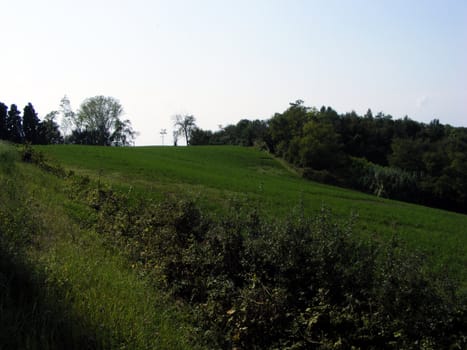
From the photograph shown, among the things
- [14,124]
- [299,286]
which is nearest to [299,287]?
[299,286]

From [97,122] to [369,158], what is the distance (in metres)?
55.4

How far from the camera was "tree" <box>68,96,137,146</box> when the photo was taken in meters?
91.9

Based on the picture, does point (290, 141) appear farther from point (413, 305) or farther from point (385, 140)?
point (413, 305)

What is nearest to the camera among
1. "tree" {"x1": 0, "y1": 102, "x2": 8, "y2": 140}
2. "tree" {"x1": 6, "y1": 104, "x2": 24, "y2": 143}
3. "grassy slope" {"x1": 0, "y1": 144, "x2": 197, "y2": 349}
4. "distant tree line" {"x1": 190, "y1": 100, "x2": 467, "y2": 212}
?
"grassy slope" {"x1": 0, "y1": 144, "x2": 197, "y2": 349}

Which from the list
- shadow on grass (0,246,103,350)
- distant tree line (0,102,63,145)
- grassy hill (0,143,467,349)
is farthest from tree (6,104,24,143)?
shadow on grass (0,246,103,350)

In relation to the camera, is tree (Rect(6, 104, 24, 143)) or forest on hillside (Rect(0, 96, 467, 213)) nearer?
forest on hillside (Rect(0, 96, 467, 213))

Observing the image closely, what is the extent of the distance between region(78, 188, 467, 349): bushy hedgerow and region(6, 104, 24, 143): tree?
64.1m

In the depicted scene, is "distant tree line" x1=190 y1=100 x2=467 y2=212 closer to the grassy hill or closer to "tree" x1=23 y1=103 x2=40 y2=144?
"tree" x1=23 y1=103 x2=40 y2=144

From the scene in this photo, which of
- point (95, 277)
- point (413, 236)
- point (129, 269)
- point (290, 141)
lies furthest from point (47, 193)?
point (290, 141)

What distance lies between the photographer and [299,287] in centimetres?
765

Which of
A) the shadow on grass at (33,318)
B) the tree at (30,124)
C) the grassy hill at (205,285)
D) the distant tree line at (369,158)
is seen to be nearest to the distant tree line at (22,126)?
the tree at (30,124)

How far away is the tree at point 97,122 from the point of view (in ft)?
302

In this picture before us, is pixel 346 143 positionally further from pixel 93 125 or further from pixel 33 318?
pixel 33 318

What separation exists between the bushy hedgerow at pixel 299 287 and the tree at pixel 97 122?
87007 mm
